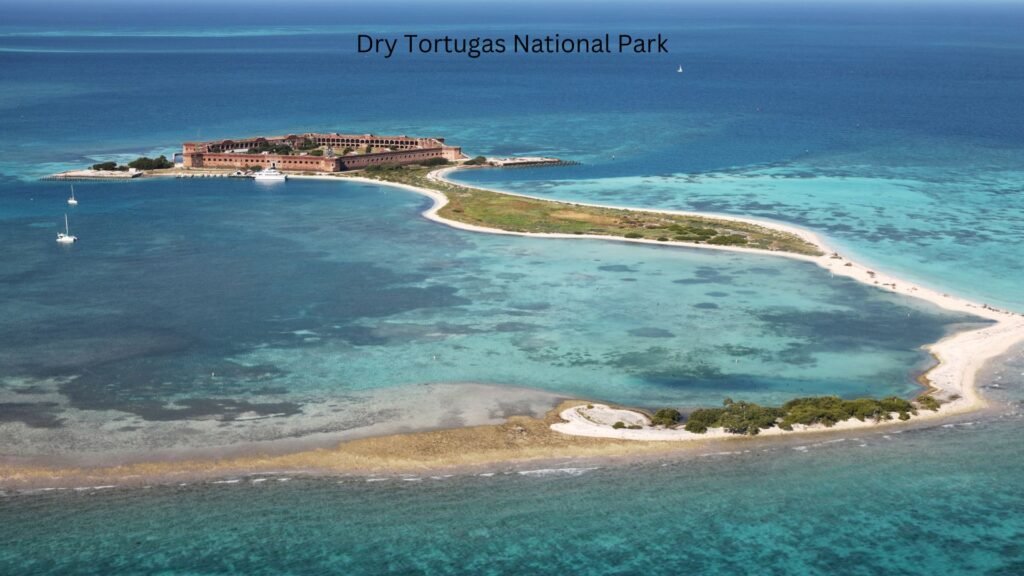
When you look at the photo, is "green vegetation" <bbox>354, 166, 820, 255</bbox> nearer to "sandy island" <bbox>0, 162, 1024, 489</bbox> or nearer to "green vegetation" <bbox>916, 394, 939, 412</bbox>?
"green vegetation" <bbox>916, 394, 939, 412</bbox>

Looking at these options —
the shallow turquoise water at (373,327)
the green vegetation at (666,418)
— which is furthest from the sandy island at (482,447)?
the shallow turquoise water at (373,327)

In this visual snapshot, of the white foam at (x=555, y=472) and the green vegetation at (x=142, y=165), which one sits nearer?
the white foam at (x=555, y=472)

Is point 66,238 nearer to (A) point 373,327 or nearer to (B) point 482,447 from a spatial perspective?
(A) point 373,327

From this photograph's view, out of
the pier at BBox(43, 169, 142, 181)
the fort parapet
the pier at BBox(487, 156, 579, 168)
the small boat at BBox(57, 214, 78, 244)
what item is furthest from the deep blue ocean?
the fort parapet

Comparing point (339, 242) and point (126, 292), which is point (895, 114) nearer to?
point (339, 242)

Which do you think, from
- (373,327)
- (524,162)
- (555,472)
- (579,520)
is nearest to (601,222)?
(373,327)

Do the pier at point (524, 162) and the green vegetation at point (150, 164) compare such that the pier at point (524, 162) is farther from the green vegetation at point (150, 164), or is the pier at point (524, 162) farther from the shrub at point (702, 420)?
the shrub at point (702, 420)

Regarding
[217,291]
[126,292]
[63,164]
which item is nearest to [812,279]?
[217,291]
